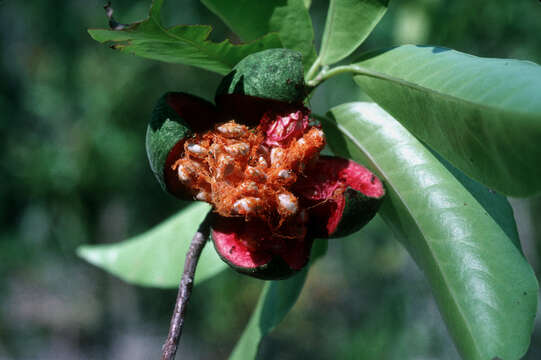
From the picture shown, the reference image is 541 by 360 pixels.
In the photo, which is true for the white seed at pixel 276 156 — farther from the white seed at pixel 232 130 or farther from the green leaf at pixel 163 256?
the green leaf at pixel 163 256

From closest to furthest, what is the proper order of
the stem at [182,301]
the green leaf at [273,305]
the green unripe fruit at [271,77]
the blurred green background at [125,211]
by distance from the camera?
1. the stem at [182,301]
2. the green unripe fruit at [271,77]
3. the green leaf at [273,305]
4. the blurred green background at [125,211]

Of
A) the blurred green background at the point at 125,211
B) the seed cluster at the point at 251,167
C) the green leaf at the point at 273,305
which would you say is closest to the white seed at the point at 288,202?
the seed cluster at the point at 251,167

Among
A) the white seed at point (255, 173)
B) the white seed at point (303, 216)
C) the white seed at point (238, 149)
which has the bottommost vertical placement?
the white seed at point (303, 216)

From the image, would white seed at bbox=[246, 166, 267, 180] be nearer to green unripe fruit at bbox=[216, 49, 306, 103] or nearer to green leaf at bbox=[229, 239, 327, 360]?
green unripe fruit at bbox=[216, 49, 306, 103]

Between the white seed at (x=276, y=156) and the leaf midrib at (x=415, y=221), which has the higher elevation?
the white seed at (x=276, y=156)

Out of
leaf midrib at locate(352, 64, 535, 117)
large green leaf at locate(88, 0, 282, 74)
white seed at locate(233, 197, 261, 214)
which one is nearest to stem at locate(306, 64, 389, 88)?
leaf midrib at locate(352, 64, 535, 117)

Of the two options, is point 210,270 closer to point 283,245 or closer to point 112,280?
point 283,245
